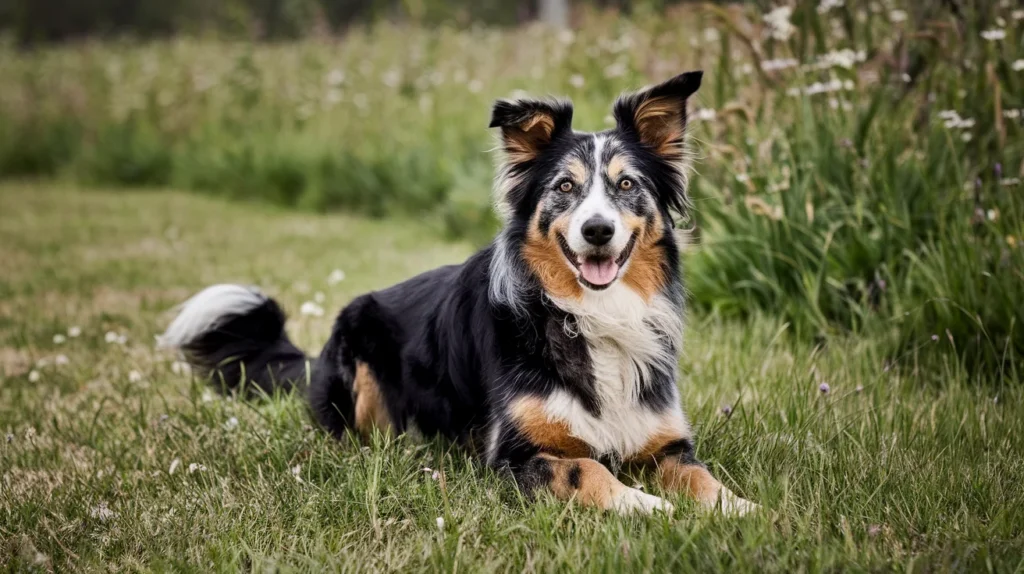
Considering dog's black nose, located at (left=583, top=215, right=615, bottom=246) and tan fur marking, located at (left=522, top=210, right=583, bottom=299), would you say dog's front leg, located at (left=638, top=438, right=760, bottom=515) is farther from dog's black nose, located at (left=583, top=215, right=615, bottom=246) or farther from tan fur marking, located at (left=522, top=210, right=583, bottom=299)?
dog's black nose, located at (left=583, top=215, right=615, bottom=246)

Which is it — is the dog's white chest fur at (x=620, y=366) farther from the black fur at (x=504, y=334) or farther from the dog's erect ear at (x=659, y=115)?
the dog's erect ear at (x=659, y=115)

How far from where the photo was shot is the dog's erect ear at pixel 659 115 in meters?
3.28

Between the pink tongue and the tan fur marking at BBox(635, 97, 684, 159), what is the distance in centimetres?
58

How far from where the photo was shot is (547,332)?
3164mm

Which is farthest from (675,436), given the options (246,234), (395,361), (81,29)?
A: (81,29)

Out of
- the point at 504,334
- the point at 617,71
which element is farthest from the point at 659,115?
the point at 617,71

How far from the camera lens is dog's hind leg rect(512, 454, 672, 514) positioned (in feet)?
8.92

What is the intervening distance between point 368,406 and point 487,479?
85cm

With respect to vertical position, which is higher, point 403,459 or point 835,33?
point 835,33

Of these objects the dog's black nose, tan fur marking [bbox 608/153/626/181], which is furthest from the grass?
tan fur marking [bbox 608/153/626/181]

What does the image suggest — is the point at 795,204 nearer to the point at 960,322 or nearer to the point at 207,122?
the point at 960,322

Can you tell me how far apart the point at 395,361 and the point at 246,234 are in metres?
6.02

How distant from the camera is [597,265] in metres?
3.12

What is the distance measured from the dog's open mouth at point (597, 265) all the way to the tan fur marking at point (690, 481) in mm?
647
